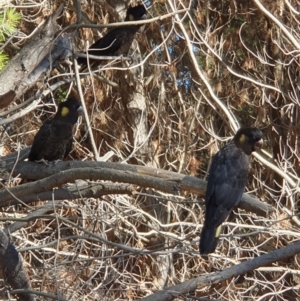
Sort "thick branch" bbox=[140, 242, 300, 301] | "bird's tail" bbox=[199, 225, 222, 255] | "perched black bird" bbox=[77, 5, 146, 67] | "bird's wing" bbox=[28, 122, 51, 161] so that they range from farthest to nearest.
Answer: "perched black bird" bbox=[77, 5, 146, 67] < "bird's wing" bbox=[28, 122, 51, 161] < "bird's tail" bbox=[199, 225, 222, 255] < "thick branch" bbox=[140, 242, 300, 301]

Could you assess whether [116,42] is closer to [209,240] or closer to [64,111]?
[64,111]

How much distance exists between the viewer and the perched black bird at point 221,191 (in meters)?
4.32

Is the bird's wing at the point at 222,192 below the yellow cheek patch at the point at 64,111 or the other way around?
below

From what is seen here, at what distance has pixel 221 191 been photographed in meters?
4.39

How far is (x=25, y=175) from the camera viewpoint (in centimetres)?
459

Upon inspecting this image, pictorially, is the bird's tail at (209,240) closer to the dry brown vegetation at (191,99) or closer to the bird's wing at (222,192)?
the bird's wing at (222,192)

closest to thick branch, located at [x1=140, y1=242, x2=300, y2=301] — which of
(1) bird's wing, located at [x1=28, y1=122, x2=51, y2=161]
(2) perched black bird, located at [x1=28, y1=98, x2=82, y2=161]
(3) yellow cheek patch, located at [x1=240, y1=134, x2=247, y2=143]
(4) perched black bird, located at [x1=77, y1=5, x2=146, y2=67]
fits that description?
(3) yellow cheek patch, located at [x1=240, y1=134, x2=247, y2=143]

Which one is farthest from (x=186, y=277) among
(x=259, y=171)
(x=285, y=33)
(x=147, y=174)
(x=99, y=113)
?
(x=147, y=174)

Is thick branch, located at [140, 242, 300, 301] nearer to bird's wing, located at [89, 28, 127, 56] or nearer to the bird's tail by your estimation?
the bird's tail

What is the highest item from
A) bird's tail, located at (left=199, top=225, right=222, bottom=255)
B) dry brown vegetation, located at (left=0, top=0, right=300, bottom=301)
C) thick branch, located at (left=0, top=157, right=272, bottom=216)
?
thick branch, located at (left=0, top=157, right=272, bottom=216)

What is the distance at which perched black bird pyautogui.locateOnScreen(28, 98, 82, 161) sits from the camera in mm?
5391

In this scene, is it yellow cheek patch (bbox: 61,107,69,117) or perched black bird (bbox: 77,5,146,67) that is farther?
perched black bird (bbox: 77,5,146,67)

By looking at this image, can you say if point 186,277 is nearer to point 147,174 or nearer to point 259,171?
point 259,171

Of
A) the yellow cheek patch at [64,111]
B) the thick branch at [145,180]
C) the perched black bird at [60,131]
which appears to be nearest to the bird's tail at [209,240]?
the thick branch at [145,180]
